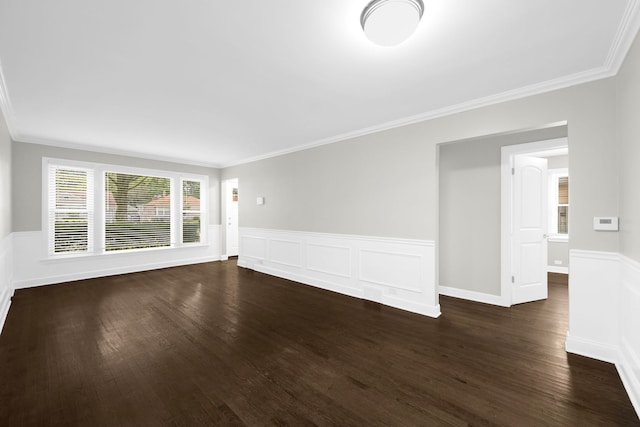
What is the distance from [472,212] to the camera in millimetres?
4062

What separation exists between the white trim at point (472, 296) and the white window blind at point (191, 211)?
5.70m

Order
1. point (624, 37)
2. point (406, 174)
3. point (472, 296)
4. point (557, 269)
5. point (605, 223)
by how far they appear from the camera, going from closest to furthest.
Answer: point (624, 37)
point (605, 223)
point (406, 174)
point (472, 296)
point (557, 269)

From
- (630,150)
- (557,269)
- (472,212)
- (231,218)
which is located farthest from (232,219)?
(557,269)

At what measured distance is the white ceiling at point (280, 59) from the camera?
5.66ft

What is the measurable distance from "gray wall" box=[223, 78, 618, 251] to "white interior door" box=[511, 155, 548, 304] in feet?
4.16

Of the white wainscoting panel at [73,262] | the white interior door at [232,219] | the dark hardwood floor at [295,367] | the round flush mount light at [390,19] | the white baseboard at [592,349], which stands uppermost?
the round flush mount light at [390,19]

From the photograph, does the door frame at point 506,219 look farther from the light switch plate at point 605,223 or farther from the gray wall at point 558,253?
the gray wall at point 558,253

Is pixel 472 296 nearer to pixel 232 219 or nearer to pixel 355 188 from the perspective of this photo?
pixel 355 188

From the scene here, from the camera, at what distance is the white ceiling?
68.0 inches

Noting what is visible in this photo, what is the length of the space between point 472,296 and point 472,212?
4.04 feet

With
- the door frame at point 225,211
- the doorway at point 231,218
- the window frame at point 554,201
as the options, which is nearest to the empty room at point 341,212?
the window frame at point 554,201

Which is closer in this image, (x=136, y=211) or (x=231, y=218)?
(x=136, y=211)

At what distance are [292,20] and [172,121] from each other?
107 inches

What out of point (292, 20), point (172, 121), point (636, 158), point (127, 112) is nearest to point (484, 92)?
point (636, 158)
